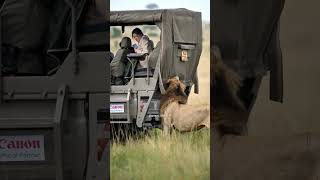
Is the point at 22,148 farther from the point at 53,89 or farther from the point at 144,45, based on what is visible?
the point at 144,45

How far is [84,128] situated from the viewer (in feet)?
11.2

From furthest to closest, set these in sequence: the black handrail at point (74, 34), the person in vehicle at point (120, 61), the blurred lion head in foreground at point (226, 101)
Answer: the person in vehicle at point (120, 61) < the blurred lion head in foreground at point (226, 101) < the black handrail at point (74, 34)

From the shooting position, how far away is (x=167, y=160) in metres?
4.00

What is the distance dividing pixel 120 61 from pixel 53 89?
300 cm

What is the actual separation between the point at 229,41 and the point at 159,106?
3.38 m

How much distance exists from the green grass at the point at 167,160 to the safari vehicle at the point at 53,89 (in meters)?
0.28

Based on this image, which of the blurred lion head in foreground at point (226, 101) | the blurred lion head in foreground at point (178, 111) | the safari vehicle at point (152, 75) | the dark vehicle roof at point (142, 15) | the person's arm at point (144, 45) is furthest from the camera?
the safari vehicle at point (152, 75)

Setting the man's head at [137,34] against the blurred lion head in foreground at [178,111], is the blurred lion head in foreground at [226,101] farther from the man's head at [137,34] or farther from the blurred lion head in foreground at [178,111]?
the man's head at [137,34]

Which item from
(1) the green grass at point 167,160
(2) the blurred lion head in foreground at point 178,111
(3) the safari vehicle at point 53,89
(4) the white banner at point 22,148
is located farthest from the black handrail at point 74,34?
(2) the blurred lion head in foreground at point 178,111

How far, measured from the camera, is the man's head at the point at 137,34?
6.08 m

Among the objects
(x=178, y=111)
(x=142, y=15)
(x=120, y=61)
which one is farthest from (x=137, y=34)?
(x=178, y=111)

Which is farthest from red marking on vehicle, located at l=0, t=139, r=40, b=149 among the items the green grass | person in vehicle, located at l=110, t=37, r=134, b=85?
person in vehicle, located at l=110, t=37, r=134, b=85

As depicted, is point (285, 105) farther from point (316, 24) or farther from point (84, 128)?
point (84, 128)

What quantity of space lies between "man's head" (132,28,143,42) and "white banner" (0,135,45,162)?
277cm
